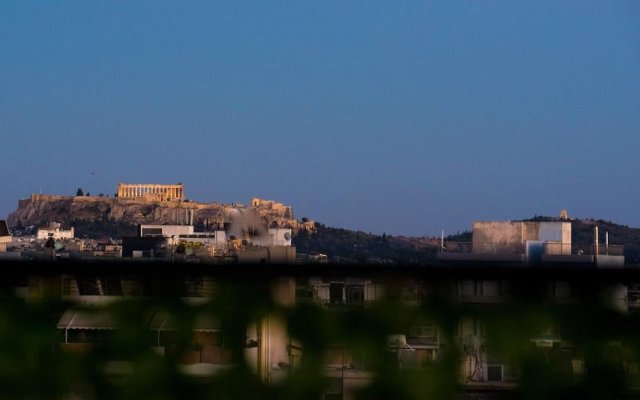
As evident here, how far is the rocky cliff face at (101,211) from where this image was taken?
103 meters

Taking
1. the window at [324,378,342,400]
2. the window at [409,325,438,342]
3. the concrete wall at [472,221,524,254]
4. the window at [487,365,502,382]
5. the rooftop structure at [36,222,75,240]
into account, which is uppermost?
the rooftop structure at [36,222,75,240]

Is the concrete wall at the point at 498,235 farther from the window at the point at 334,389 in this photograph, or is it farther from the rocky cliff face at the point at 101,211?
the rocky cliff face at the point at 101,211

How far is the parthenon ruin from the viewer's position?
4331 inches

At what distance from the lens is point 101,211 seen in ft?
355

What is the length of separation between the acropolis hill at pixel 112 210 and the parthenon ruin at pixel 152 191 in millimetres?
133

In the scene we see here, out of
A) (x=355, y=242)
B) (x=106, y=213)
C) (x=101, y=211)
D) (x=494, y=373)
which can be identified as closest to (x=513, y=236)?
(x=355, y=242)

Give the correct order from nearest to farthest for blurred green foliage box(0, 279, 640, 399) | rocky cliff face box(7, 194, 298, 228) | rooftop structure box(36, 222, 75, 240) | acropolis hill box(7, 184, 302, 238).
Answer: blurred green foliage box(0, 279, 640, 399) → rooftop structure box(36, 222, 75, 240) → acropolis hill box(7, 184, 302, 238) → rocky cliff face box(7, 194, 298, 228)

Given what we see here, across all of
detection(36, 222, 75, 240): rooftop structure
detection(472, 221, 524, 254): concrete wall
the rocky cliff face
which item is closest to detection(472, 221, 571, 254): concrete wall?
detection(472, 221, 524, 254): concrete wall

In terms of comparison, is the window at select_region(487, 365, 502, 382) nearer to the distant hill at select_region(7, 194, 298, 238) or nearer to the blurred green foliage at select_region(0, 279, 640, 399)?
the blurred green foliage at select_region(0, 279, 640, 399)

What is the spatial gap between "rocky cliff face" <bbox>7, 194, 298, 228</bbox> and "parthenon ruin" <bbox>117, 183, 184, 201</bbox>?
113 cm

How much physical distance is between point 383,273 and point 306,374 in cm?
26

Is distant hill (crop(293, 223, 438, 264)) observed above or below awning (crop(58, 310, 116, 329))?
above

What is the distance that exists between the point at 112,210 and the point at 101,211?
5.00 feet

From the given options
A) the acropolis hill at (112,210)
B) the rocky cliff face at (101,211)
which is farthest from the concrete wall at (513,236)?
the rocky cliff face at (101,211)
